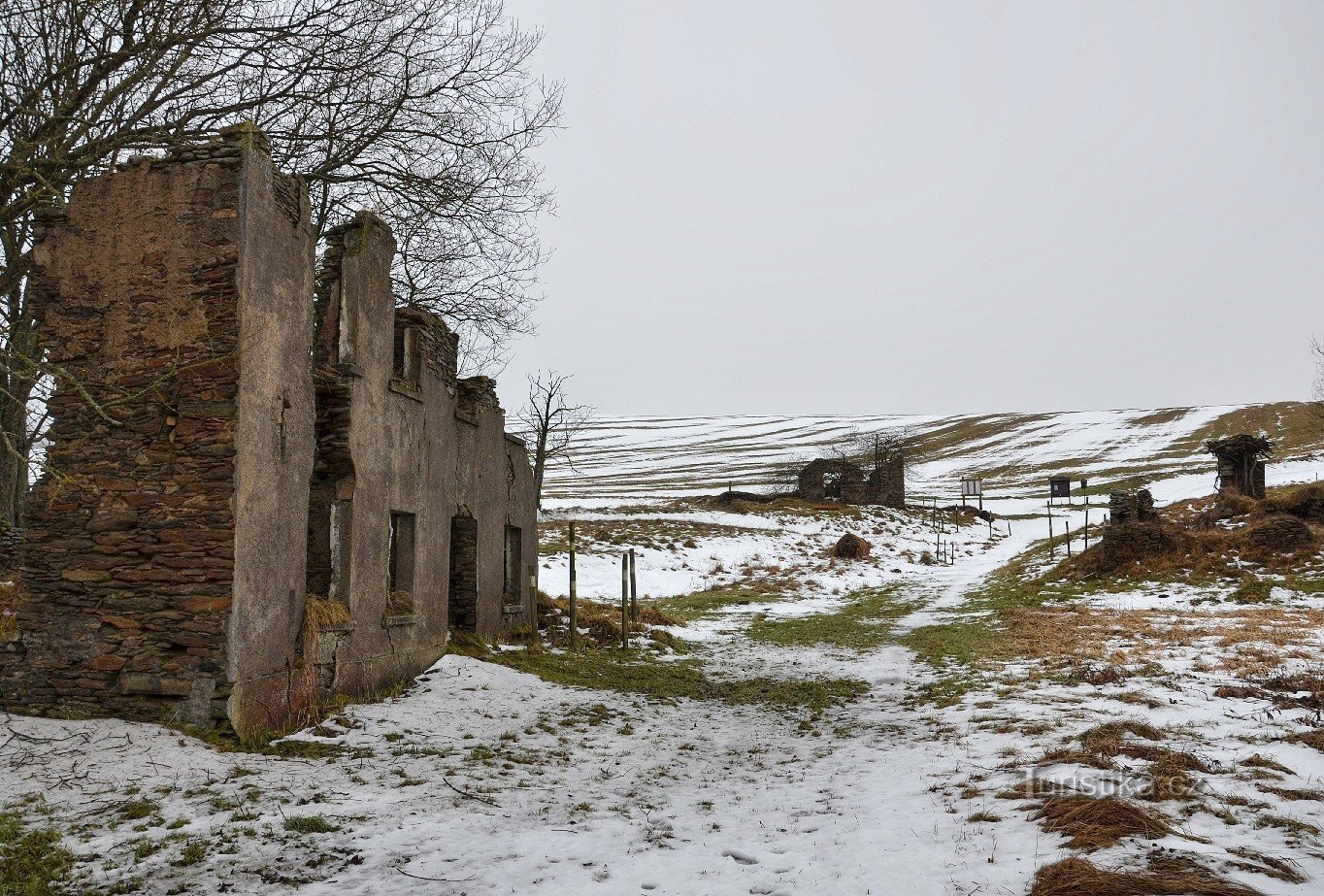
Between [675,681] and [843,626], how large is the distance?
7567 millimetres

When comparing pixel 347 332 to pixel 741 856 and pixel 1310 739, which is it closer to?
pixel 741 856

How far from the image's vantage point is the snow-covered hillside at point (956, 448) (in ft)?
241

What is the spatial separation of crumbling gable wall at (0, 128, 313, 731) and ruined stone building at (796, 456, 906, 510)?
149 feet

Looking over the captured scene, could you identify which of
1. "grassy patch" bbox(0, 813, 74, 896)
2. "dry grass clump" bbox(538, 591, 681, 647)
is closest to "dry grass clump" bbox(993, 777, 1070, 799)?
"grassy patch" bbox(0, 813, 74, 896)

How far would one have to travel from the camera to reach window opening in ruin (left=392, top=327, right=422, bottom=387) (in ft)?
38.4

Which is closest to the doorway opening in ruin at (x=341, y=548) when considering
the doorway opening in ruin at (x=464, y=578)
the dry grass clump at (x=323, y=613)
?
the dry grass clump at (x=323, y=613)

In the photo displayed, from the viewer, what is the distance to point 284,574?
332 inches

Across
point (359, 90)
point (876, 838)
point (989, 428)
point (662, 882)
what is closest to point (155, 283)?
point (359, 90)

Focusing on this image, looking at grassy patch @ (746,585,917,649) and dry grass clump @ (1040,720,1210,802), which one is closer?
dry grass clump @ (1040,720,1210,802)

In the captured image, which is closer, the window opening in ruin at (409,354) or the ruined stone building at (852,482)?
the window opening in ruin at (409,354)

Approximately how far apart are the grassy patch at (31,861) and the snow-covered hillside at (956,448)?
5166cm

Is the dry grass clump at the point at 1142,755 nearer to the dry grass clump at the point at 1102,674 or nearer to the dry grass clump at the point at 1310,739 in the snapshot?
the dry grass clump at the point at 1310,739

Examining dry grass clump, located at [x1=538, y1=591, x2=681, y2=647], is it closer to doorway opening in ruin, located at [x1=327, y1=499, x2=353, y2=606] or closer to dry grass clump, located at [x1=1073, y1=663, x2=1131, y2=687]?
doorway opening in ruin, located at [x1=327, y1=499, x2=353, y2=606]

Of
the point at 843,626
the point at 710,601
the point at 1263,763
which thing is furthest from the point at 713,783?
the point at 710,601
